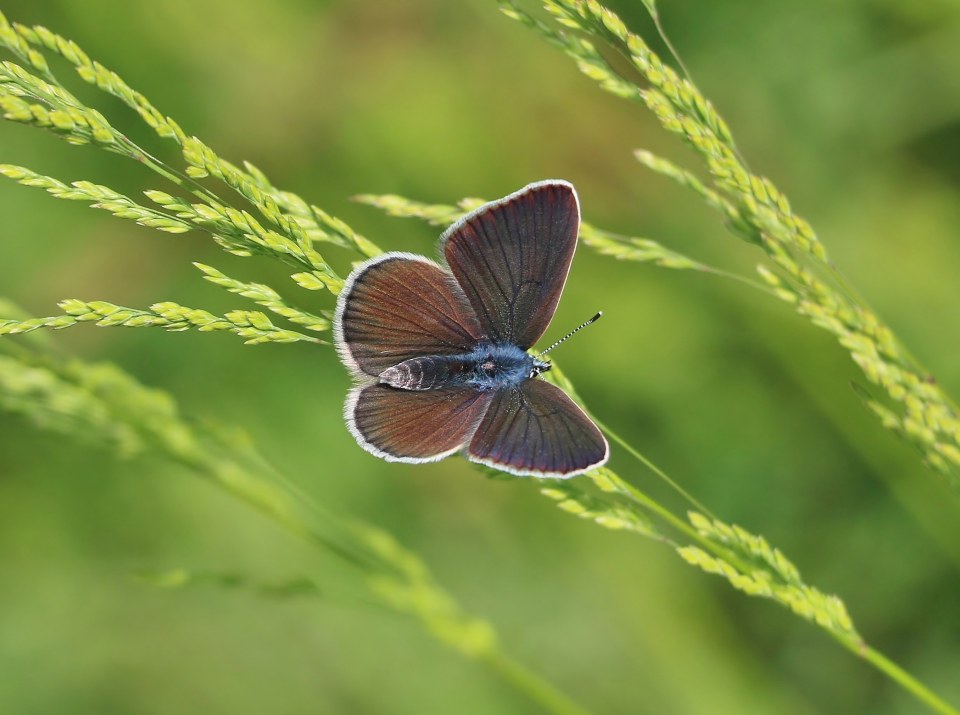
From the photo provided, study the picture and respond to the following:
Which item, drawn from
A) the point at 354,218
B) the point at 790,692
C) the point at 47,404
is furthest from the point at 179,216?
the point at 790,692

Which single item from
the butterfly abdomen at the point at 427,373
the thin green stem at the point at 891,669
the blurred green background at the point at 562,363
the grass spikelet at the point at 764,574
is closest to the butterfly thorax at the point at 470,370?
the butterfly abdomen at the point at 427,373

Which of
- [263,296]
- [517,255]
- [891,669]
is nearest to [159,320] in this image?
[263,296]

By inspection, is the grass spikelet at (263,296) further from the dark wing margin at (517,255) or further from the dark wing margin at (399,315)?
the dark wing margin at (517,255)

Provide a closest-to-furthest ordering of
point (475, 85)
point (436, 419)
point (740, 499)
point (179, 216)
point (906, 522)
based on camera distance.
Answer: point (179, 216)
point (436, 419)
point (906, 522)
point (740, 499)
point (475, 85)

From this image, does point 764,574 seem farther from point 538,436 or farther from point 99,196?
point 99,196

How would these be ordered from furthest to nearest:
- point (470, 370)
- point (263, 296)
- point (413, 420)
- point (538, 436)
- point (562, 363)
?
point (562, 363)
point (470, 370)
point (413, 420)
point (538, 436)
point (263, 296)

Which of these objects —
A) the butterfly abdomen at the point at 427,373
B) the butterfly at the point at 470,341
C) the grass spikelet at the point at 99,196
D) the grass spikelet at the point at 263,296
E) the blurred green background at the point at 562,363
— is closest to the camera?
the grass spikelet at the point at 99,196

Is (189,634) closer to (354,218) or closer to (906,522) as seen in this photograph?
(354,218)
